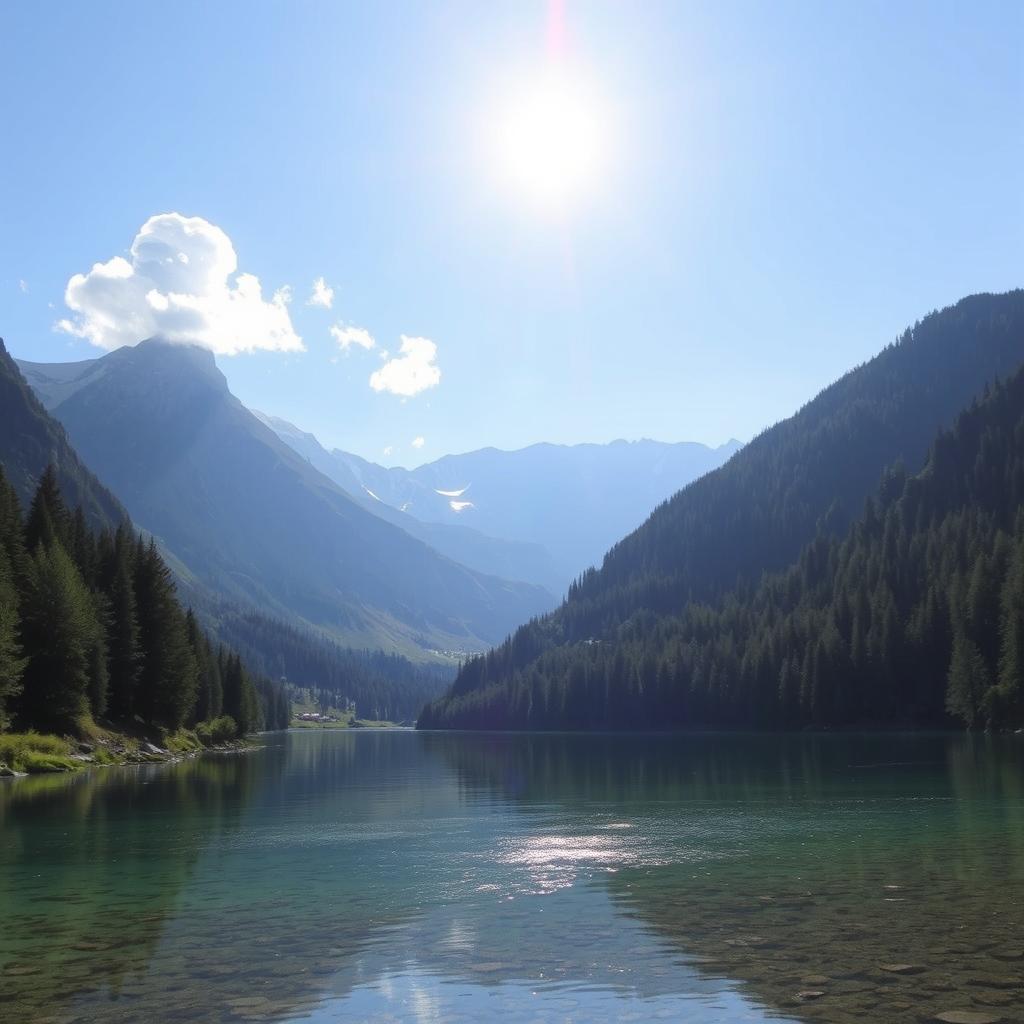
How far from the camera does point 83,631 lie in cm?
8025

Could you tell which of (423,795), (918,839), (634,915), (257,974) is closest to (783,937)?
(634,915)

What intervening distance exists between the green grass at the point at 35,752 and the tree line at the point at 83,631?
185 centimetres

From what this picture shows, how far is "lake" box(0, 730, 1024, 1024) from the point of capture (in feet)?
55.5

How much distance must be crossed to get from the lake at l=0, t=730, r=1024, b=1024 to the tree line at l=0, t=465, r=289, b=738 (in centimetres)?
2431

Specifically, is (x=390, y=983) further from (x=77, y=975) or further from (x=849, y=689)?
(x=849, y=689)

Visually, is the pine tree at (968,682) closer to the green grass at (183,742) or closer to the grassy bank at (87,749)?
the green grass at (183,742)

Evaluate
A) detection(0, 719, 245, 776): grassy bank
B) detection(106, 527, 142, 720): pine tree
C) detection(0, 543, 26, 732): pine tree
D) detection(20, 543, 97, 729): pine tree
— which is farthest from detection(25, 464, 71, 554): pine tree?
detection(0, 719, 245, 776): grassy bank

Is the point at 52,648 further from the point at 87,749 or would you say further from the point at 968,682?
the point at 968,682

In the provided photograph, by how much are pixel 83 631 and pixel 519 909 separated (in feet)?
214

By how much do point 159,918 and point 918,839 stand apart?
26.3m

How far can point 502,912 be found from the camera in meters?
25.2

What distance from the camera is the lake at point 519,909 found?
666 inches

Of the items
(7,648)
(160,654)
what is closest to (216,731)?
(160,654)

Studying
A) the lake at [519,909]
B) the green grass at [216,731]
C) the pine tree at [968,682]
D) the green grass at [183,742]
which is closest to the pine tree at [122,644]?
the green grass at [183,742]
